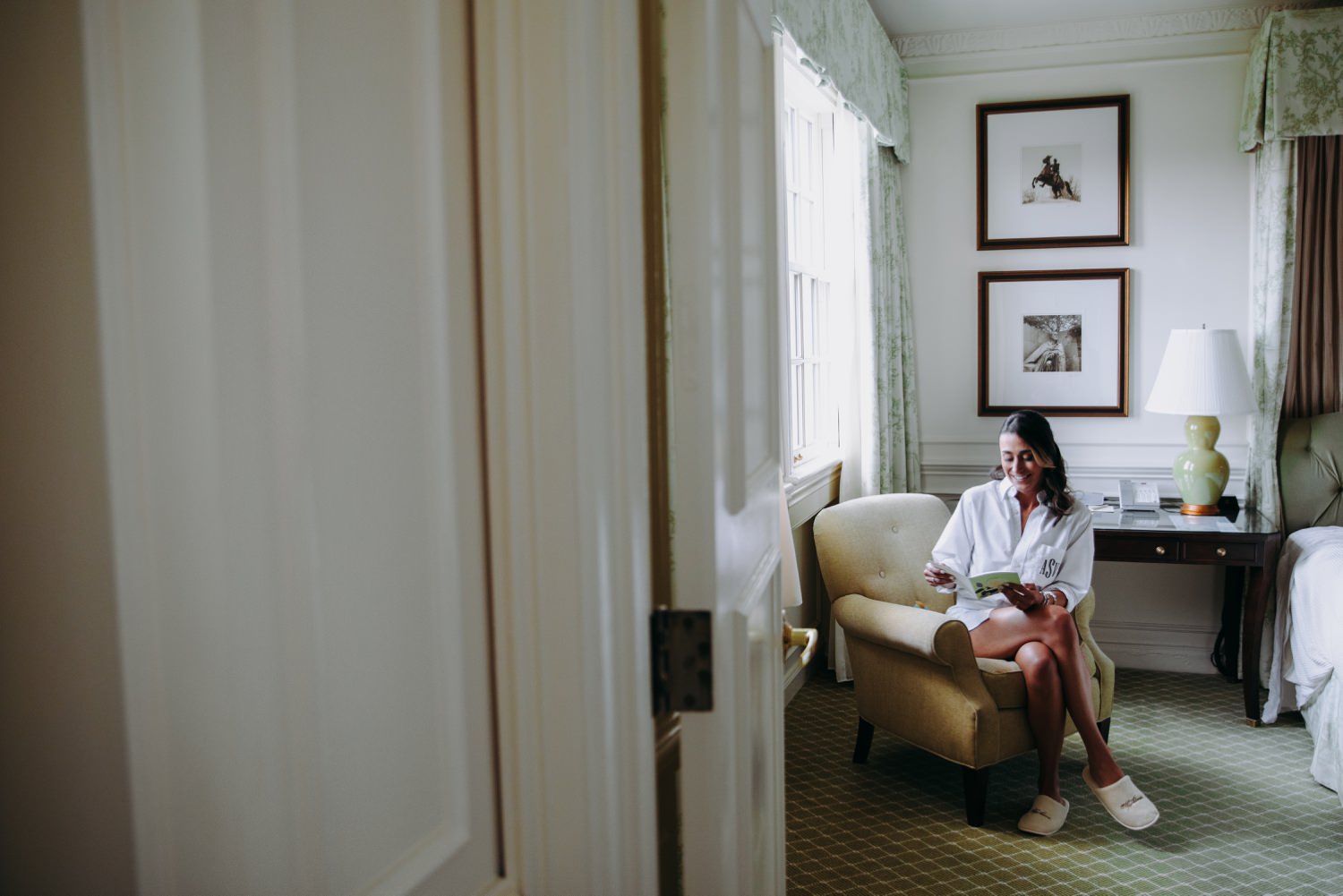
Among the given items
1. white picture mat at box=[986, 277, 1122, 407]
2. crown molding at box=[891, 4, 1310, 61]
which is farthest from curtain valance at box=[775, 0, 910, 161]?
white picture mat at box=[986, 277, 1122, 407]

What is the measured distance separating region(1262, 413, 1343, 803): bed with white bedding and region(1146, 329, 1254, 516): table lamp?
270 millimetres

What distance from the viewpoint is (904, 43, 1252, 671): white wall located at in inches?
159

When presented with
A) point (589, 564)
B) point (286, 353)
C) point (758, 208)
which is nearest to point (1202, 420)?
point (758, 208)

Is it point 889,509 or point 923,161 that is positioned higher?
point 923,161

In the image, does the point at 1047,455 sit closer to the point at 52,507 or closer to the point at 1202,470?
the point at 1202,470

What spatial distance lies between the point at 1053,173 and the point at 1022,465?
1.77 meters

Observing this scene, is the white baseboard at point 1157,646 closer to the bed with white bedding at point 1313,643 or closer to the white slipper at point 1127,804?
the bed with white bedding at point 1313,643

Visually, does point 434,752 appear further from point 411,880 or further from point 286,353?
point 286,353

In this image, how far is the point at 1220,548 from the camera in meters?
3.46

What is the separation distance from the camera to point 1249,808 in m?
2.79

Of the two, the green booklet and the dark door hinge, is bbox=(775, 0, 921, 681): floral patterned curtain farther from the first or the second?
the dark door hinge

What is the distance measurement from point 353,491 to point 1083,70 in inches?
167

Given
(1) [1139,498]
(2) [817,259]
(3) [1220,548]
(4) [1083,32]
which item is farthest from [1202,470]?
(4) [1083,32]

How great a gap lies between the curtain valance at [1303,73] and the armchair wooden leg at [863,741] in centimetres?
265
